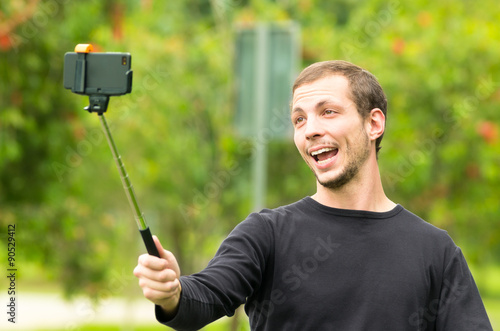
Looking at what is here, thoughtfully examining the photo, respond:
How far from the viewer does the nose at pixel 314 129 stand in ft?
10.8

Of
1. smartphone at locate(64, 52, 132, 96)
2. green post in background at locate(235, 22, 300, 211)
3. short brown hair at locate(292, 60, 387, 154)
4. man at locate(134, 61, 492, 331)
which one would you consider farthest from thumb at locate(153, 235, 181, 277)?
green post in background at locate(235, 22, 300, 211)

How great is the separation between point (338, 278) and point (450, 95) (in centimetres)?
930

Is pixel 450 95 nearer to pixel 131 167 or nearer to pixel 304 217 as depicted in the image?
pixel 131 167

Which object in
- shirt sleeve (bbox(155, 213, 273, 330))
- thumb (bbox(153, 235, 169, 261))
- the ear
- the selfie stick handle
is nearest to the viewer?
the selfie stick handle

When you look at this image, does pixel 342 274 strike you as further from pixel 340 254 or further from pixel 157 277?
pixel 157 277

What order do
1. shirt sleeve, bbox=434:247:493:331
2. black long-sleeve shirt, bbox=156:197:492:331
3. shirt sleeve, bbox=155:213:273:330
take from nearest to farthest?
shirt sleeve, bbox=155:213:273:330 → black long-sleeve shirt, bbox=156:197:492:331 → shirt sleeve, bbox=434:247:493:331

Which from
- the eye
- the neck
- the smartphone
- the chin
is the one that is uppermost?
the smartphone

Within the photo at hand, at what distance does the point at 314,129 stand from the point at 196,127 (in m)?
10.4

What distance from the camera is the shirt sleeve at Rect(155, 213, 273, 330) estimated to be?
276cm

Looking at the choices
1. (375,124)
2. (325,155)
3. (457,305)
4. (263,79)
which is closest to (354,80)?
(375,124)

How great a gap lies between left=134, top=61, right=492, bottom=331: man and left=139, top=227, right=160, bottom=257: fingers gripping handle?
0.32 m

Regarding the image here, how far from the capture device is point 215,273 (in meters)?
2.95

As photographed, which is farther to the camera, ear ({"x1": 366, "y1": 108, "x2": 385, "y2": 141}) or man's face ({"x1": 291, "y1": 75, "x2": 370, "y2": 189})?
ear ({"x1": 366, "y1": 108, "x2": 385, "y2": 141})

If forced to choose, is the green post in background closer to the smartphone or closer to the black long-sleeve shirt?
the black long-sleeve shirt
